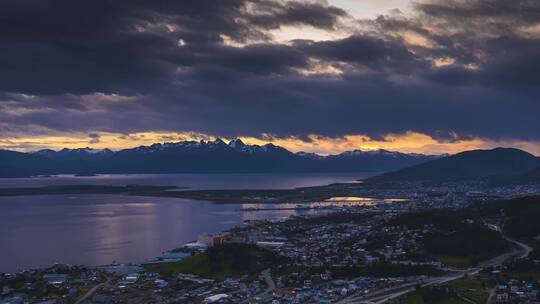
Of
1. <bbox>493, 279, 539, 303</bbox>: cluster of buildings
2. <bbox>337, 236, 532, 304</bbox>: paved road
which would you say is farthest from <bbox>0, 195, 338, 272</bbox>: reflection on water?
<bbox>493, 279, 539, 303</bbox>: cluster of buildings


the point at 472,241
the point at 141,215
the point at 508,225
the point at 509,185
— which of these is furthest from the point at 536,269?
the point at 509,185

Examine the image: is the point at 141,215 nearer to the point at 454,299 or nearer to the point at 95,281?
the point at 95,281

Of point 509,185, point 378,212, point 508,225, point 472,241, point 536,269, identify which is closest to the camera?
point 536,269

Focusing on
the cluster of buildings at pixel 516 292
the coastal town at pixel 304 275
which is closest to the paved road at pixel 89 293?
the coastal town at pixel 304 275

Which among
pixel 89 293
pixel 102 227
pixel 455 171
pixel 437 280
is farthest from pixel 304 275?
pixel 455 171

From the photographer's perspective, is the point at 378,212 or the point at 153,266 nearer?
the point at 153,266

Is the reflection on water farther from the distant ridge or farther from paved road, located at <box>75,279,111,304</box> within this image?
the distant ridge

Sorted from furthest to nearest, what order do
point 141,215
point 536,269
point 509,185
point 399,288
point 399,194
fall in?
point 509,185
point 399,194
point 141,215
point 536,269
point 399,288
